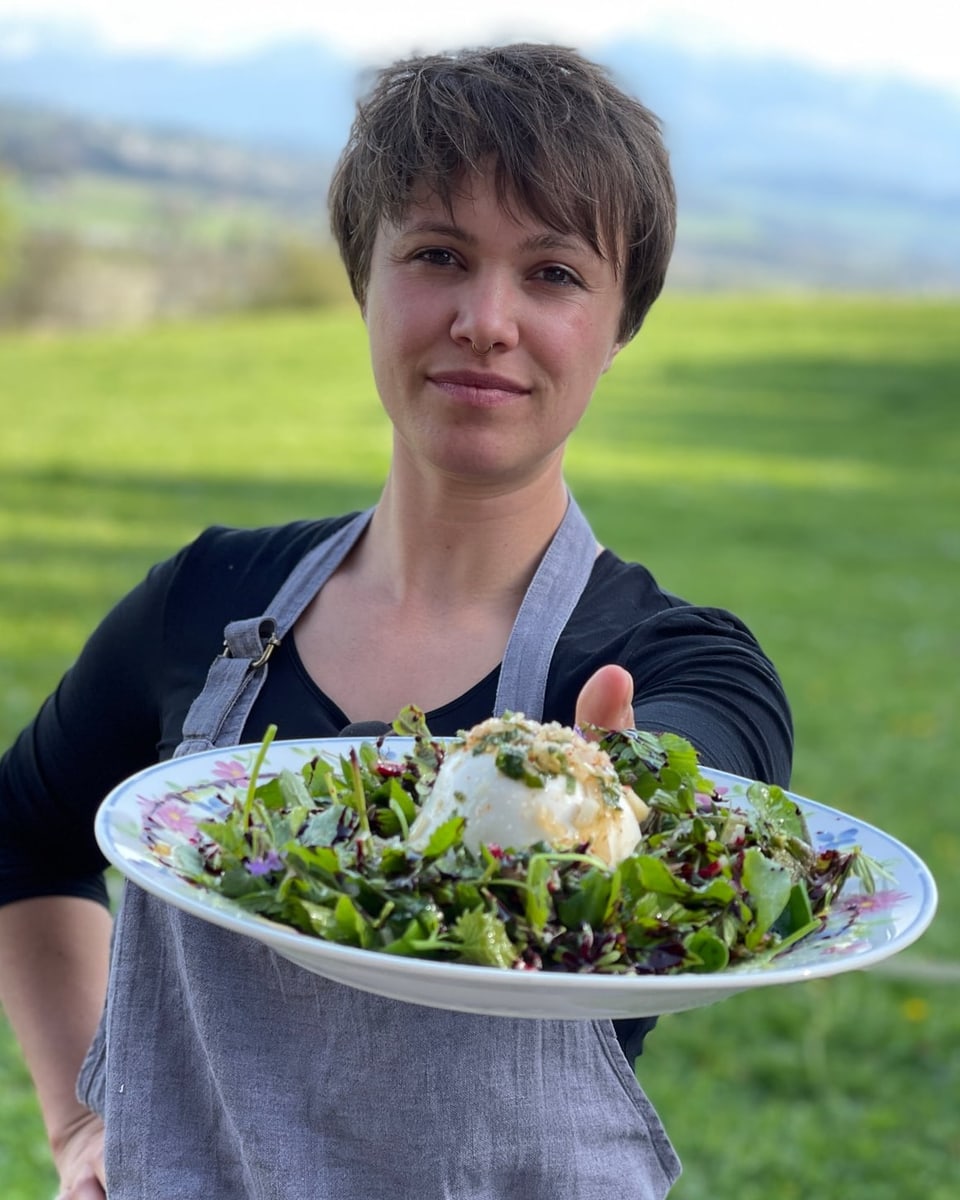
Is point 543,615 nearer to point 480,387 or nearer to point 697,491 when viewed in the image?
point 480,387

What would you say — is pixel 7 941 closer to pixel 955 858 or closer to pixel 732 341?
pixel 955 858

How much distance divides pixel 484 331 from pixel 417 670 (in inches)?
20.7

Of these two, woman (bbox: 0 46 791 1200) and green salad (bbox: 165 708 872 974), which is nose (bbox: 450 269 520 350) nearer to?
woman (bbox: 0 46 791 1200)

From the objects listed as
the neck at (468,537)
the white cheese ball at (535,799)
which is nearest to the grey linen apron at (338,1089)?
the neck at (468,537)

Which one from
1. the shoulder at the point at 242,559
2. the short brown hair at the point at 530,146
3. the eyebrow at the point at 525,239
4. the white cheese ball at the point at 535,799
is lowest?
the shoulder at the point at 242,559

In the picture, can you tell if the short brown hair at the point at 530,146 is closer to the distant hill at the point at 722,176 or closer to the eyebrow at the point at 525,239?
the eyebrow at the point at 525,239

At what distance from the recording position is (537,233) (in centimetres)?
227

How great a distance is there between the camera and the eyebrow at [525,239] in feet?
7.44

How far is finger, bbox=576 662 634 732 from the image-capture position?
183 cm

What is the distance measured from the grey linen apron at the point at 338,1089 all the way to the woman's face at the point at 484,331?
1.01 feet

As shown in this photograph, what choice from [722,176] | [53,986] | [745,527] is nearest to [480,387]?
[53,986]

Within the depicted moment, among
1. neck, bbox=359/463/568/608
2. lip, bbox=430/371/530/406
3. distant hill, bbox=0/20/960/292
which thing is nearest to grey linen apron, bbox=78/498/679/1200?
neck, bbox=359/463/568/608

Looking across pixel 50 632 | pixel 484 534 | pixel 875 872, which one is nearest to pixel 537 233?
pixel 484 534

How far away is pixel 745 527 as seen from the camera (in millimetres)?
16266
